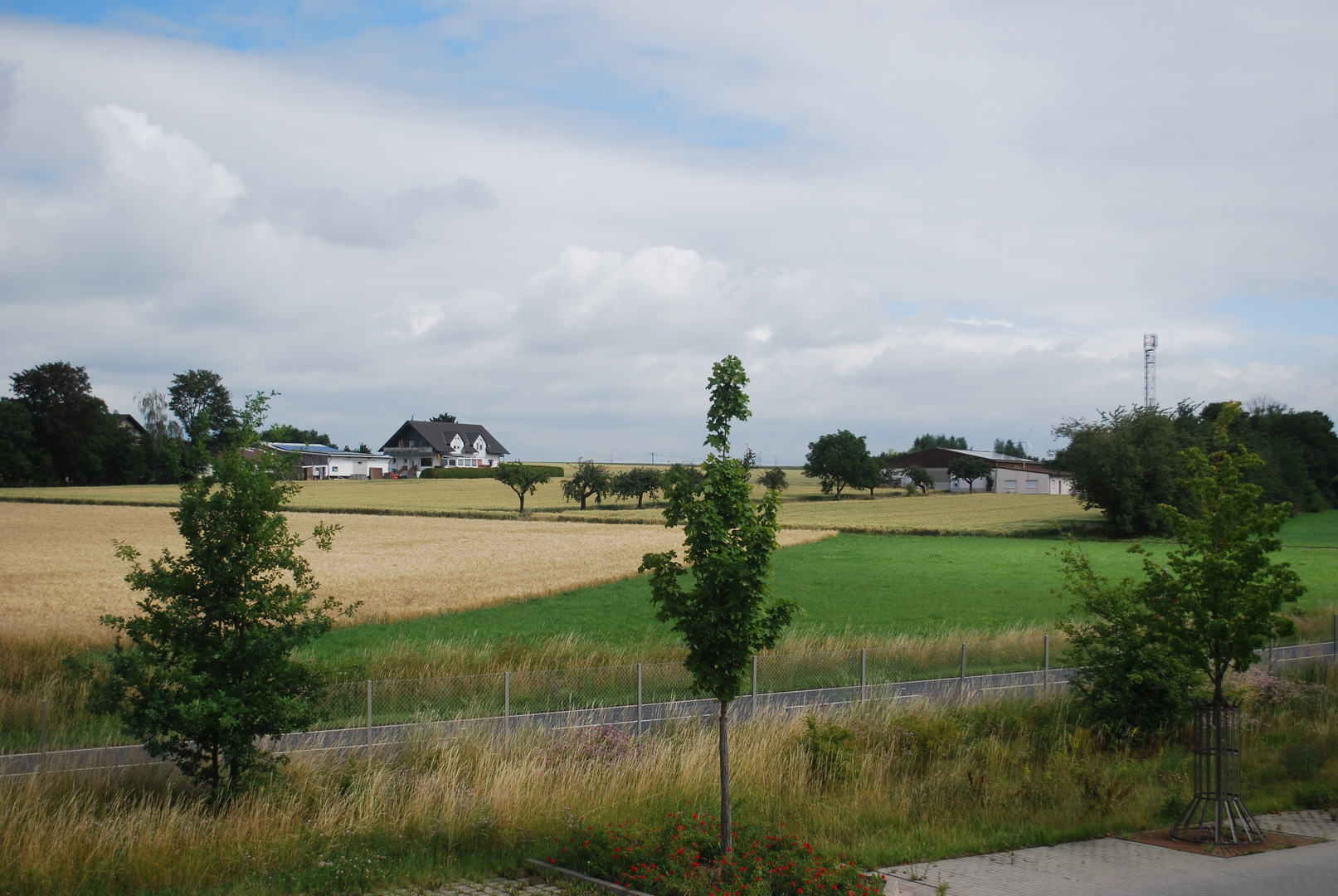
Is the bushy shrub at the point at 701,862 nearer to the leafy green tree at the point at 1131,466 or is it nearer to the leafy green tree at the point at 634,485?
the leafy green tree at the point at 1131,466

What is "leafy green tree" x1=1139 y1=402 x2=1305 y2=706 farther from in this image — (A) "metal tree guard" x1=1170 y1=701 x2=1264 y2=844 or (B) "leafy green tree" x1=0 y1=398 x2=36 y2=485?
(B) "leafy green tree" x1=0 y1=398 x2=36 y2=485

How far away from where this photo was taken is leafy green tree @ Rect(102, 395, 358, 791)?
1004 cm

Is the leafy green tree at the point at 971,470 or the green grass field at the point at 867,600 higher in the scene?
the leafy green tree at the point at 971,470

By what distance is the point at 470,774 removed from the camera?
11.7 m

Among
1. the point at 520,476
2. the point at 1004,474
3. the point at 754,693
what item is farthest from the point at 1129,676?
the point at 1004,474

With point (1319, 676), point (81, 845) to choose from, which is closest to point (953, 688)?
point (1319, 676)

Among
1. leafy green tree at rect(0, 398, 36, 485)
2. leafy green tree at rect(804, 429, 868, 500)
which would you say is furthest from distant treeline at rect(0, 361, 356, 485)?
leafy green tree at rect(804, 429, 868, 500)

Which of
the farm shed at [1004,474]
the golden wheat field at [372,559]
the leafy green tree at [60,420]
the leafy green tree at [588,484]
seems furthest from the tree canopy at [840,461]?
the leafy green tree at [60,420]

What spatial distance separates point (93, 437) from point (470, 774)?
110m

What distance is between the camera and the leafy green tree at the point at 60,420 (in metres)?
98.8

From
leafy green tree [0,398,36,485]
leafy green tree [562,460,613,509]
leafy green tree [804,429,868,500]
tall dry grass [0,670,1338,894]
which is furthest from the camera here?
leafy green tree [804,429,868,500]

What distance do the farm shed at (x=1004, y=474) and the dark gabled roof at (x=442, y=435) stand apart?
7137 cm

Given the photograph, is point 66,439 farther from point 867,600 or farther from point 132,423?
point 867,600

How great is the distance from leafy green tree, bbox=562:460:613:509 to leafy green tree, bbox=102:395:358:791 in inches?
3026
